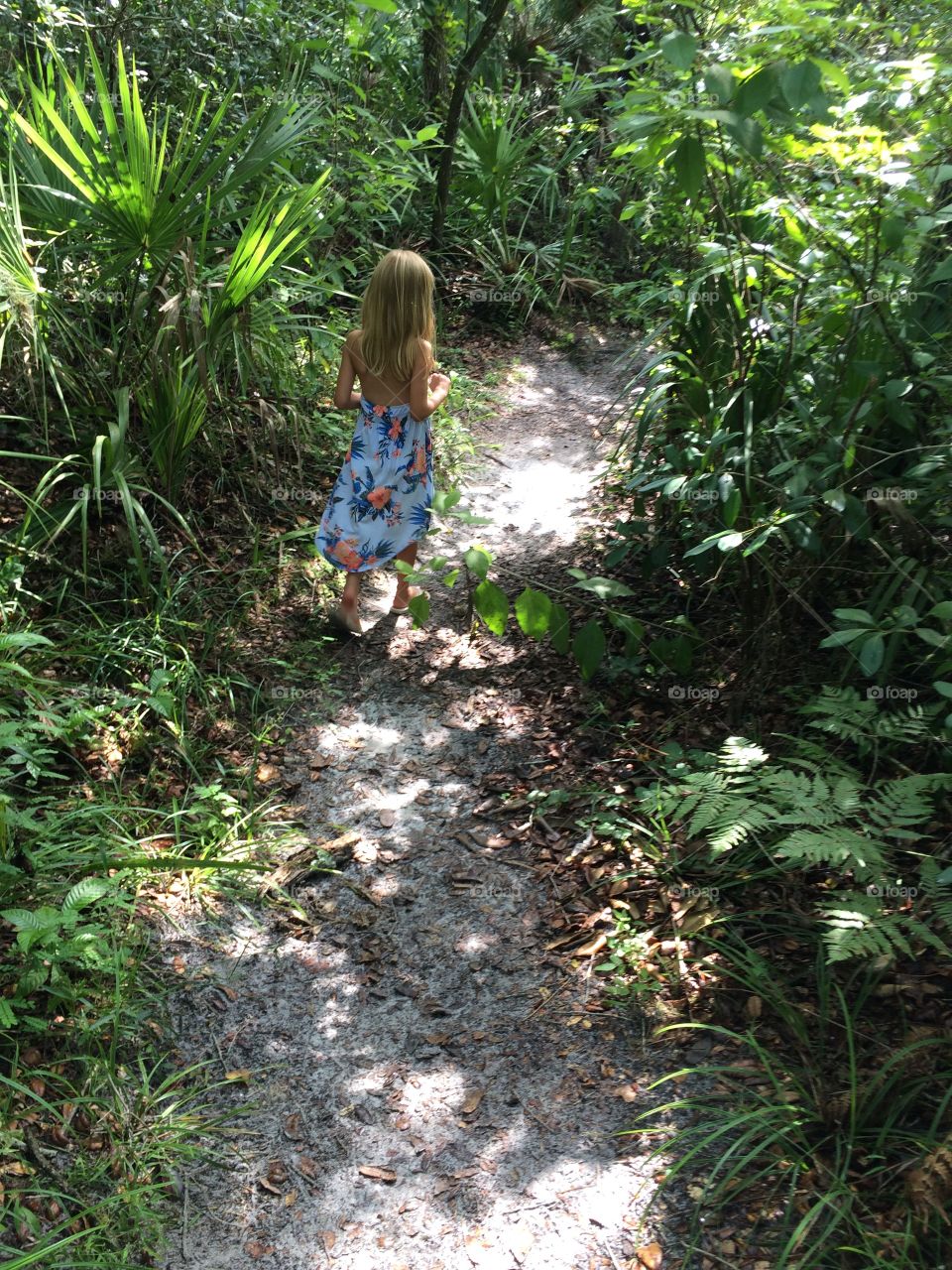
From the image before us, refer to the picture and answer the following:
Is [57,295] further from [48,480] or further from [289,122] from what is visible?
[289,122]

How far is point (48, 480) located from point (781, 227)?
10.5 feet

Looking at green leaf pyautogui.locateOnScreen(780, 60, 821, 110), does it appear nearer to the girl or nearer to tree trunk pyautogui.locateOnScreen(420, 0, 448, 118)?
the girl

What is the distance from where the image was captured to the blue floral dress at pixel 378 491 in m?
4.13

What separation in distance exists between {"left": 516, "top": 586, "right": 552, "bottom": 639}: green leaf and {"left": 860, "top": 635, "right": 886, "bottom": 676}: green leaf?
4.09 ft

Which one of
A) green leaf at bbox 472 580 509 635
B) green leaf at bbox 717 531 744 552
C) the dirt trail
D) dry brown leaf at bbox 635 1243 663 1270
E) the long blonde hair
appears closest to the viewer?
dry brown leaf at bbox 635 1243 663 1270

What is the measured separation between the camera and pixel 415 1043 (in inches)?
110

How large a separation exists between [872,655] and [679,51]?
1.71m

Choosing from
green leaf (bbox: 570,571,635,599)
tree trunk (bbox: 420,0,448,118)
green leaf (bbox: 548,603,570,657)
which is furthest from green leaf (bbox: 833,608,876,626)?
tree trunk (bbox: 420,0,448,118)

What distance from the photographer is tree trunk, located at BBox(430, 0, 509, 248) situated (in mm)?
6051

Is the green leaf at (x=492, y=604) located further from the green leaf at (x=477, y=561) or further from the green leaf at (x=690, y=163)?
the green leaf at (x=690, y=163)

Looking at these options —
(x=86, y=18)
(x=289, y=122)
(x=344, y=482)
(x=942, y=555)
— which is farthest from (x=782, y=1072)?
(x=86, y=18)

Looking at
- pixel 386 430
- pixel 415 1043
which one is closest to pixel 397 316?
pixel 386 430

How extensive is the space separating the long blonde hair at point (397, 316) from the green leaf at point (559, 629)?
3.84ft

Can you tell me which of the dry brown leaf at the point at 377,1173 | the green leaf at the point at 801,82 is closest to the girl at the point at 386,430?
the green leaf at the point at 801,82
